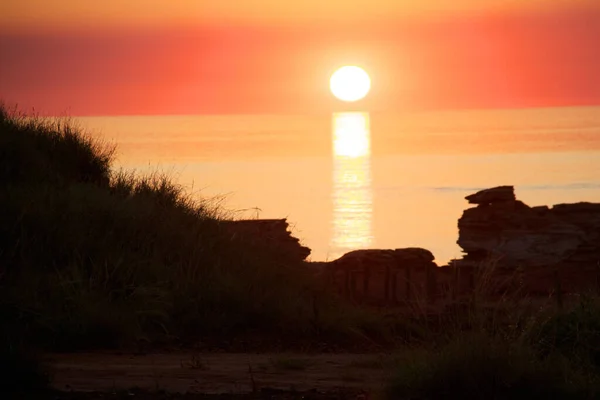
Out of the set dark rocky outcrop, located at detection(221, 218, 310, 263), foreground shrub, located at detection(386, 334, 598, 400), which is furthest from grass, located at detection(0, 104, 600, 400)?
dark rocky outcrop, located at detection(221, 218, 310, 263)

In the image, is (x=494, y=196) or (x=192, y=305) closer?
(x=192, y=305)

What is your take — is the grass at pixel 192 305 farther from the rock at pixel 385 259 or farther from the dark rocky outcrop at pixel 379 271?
the rock at pixel 385 259

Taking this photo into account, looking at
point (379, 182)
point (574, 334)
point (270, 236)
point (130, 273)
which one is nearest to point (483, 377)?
point (574, 334)

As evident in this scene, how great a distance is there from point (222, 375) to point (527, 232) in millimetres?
17884

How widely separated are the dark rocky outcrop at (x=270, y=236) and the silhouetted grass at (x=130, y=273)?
0.68ft

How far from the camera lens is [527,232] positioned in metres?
28.4

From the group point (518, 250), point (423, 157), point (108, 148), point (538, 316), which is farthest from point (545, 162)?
point (538, 316)

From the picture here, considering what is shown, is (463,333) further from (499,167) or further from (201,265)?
(499,167)

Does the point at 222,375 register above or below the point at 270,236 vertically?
below

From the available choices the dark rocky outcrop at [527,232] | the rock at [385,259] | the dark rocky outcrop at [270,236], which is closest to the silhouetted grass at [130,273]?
the dark rocky outcrop at [270,236]

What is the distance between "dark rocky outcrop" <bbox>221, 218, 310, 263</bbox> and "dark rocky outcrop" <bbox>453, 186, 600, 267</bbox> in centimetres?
663

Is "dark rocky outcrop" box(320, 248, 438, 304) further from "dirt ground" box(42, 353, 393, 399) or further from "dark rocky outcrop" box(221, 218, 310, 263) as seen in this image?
"dirt ground" box(42, 353, 393, 399)

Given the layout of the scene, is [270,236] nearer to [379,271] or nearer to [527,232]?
[379,271]

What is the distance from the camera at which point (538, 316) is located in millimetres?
12516
